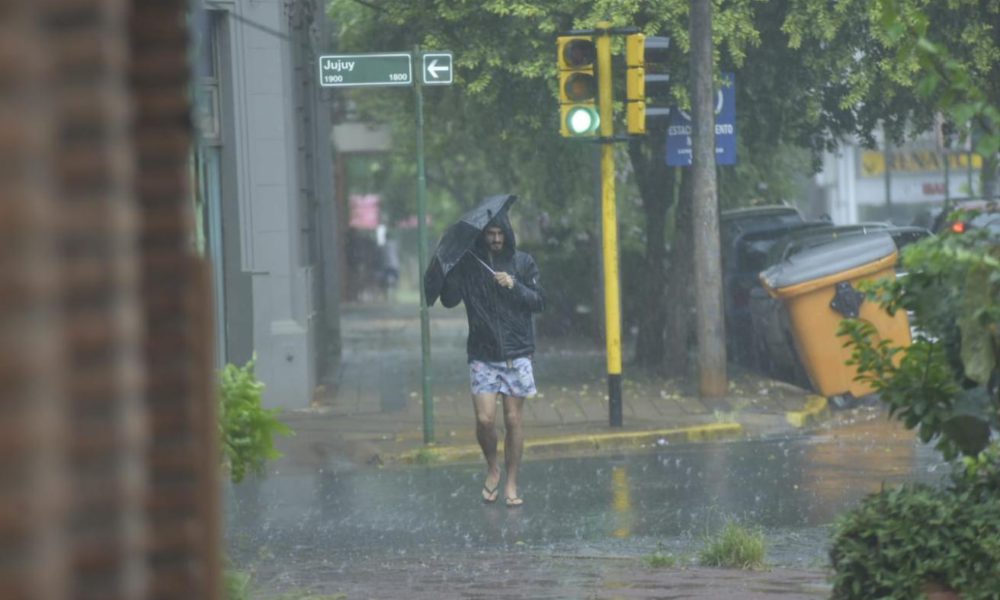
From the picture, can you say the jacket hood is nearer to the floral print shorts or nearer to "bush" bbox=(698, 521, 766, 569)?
the floral print shorts

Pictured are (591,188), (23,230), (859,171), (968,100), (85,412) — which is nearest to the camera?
(23,230)

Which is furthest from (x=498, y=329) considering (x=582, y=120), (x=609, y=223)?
(x=609, y=223)

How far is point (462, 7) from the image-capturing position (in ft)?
55.5

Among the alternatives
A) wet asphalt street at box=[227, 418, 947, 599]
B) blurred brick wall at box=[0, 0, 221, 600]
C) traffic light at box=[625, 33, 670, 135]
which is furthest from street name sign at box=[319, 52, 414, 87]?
blurred brick wall at box=[0, 0, 221, 600]

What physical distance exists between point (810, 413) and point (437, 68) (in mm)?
4620

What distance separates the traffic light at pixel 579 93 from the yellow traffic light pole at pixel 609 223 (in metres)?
0.09

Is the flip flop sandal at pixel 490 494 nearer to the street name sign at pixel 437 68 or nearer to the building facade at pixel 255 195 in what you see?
the street name sign at pixel 437 68

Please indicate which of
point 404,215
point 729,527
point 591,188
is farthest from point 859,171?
point 729,527

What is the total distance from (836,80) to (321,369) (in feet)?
22.2

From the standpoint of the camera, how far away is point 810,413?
14750 mm

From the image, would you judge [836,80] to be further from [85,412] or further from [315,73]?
[85,412]

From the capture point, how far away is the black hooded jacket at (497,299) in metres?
10.4

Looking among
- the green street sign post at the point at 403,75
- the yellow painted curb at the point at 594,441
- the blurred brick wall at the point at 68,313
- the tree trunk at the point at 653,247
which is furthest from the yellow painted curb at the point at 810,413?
the blurred brick wall at the point at 68,313

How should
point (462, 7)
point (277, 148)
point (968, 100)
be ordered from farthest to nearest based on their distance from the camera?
point (462, 7), point (277, 148), point (968, 100)
